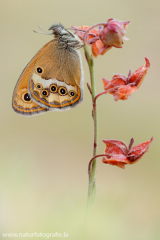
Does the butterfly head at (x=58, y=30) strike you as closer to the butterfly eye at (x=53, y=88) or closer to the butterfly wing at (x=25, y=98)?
the butterfly wing at (x=25, y=98)

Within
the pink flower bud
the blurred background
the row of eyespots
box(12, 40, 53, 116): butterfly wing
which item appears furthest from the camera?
box(12, 40, 53, 116): butterfly wing

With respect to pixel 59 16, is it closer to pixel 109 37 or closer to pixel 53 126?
pixel 53 126

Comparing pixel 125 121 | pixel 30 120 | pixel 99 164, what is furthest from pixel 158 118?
pixel 30 120

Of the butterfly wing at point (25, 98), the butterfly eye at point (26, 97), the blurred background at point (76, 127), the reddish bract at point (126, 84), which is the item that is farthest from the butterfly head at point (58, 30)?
the blurred background at point (76, 127)

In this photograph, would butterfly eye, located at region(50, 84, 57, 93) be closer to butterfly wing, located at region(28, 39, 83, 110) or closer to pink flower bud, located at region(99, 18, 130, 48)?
butterfly wing, located at region(28, 39, 83, 110)

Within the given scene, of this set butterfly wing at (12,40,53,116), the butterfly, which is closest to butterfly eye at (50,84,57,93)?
the butterfly

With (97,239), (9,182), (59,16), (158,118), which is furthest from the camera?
(59,16)

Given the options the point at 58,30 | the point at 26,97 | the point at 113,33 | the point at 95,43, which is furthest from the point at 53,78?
the point at 113,33
